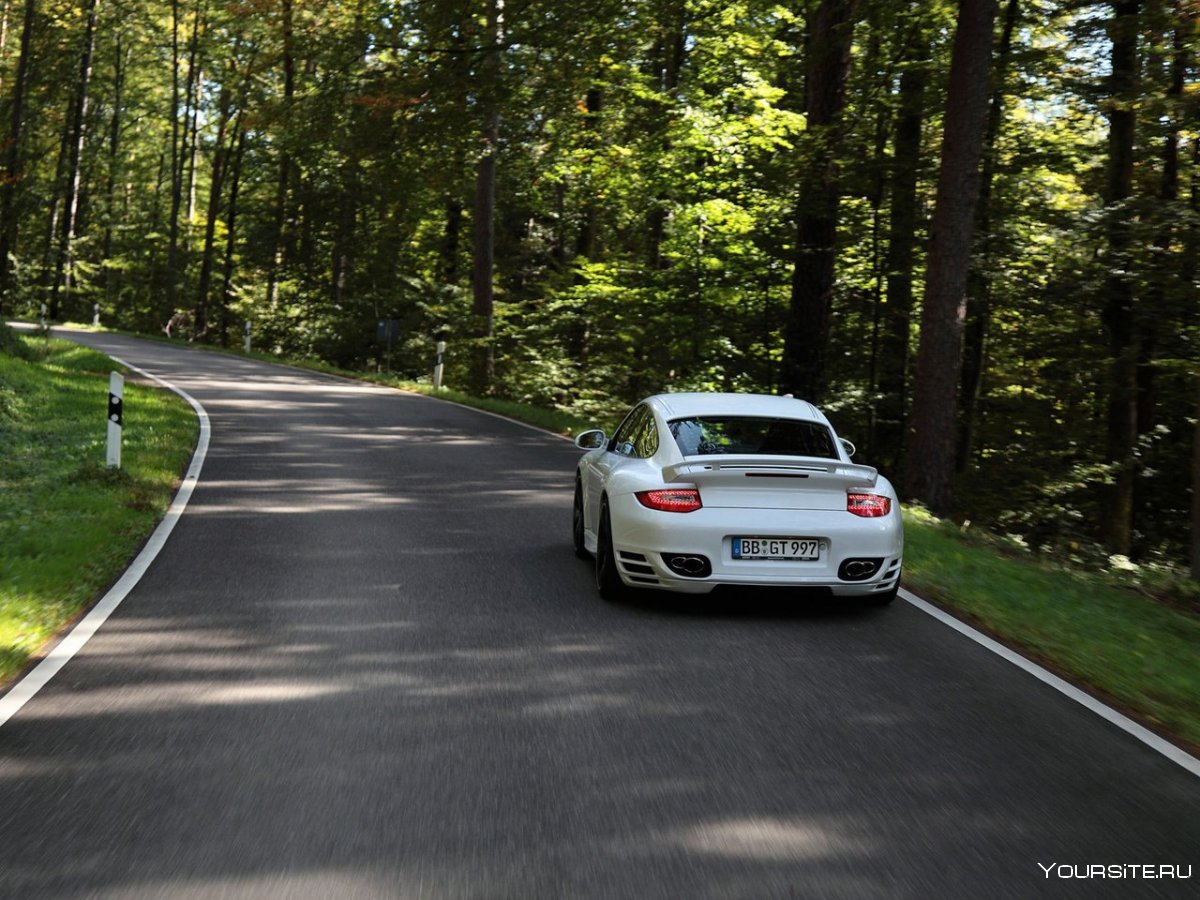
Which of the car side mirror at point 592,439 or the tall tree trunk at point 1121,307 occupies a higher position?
the tall tree trunk at point 1121,307

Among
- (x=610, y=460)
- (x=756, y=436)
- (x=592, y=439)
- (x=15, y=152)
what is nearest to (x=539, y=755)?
(x=756, y=436)

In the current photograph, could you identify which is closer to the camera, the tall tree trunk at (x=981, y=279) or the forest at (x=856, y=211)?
the forest at (x=856, y=211)

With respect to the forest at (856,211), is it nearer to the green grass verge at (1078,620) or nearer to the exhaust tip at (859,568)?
the green grass verge at (1078,620)

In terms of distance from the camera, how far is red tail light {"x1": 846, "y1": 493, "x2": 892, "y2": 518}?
24.8 feet

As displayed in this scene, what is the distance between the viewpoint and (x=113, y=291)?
59500 mm

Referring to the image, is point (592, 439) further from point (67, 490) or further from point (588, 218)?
point (588, 218)

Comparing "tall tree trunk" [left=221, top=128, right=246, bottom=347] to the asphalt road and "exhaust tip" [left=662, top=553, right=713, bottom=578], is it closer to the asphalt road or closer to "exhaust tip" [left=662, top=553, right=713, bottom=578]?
the asphalt road

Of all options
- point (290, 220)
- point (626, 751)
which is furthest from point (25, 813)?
point (290, 220)

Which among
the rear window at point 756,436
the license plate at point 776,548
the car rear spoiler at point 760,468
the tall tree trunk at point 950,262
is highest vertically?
the tall tree trunk at point 950,262

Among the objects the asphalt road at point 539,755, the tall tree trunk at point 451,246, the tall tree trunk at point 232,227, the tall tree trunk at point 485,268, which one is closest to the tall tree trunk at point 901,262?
the tall tree trunk at point 485,268

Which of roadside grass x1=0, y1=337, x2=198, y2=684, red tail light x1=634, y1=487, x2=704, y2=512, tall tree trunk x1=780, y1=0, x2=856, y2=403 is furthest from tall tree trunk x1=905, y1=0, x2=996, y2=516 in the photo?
roadside grass x1=0, y1=337, x2=198, y2=684

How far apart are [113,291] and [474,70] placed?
4788 cm

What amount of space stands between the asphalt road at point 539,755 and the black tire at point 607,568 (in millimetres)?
150

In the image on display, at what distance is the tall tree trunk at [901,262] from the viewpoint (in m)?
Answer: 19.0
